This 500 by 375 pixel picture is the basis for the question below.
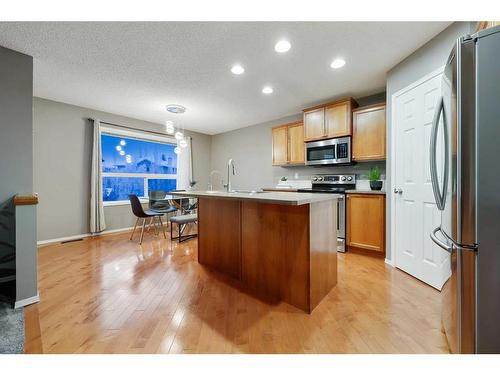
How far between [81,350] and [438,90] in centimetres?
347

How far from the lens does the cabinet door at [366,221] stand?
2762mm

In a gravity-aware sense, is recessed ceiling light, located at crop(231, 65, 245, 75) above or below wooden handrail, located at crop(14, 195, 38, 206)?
above

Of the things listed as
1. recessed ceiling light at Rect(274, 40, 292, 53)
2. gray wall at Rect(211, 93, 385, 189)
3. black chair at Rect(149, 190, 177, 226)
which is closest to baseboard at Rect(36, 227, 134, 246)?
black chair at Rect(149, 190, 177, 226)

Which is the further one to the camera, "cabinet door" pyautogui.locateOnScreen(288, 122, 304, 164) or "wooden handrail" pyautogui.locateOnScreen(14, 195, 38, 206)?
"cabinet door" pyautogui.locateOnScreen(288, 122, 304, 164)

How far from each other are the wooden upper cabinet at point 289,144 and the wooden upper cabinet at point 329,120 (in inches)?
10.4

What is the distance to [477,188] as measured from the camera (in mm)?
956

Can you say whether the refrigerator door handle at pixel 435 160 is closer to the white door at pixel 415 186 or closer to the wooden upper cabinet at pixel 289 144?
the white door at pixel 415 186

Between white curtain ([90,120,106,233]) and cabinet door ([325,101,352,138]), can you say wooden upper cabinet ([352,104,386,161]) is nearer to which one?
cabinet door ([325,101,352,138])

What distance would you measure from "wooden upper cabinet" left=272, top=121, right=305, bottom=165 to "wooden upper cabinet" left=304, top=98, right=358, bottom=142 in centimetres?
26

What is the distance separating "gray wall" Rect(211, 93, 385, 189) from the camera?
4570mm
